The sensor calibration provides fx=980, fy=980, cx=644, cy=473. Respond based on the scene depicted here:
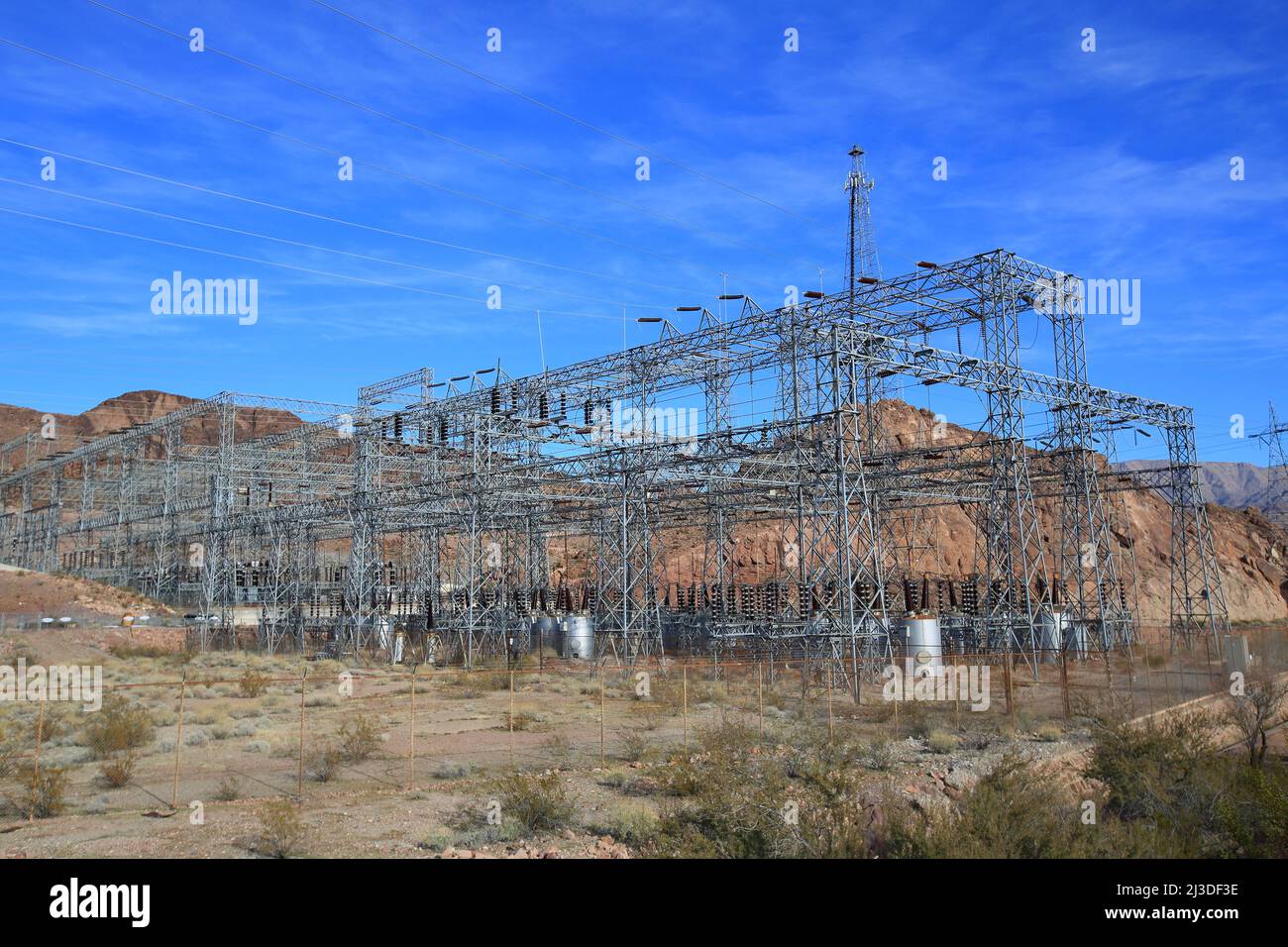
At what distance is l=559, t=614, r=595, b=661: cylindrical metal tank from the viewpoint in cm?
3584

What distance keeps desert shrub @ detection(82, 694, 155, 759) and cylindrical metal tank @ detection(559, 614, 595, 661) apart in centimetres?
1813

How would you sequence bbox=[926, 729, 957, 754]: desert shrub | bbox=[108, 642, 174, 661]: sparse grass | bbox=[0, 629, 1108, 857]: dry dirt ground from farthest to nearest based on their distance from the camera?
bbox=[108, 642, 174, 661]: sparse grass → bbox=[926, 729, 957, 754]: desert shrub → bbox=[0, 629, 1108, 857]: dry dirt ground

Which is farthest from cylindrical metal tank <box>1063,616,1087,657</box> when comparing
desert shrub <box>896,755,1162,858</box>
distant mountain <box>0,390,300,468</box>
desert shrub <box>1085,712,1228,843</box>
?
distant mountain <box>0,390,300,468</box>

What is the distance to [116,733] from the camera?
17281 millimetres

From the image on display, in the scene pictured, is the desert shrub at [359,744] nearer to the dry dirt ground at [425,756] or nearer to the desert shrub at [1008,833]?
the dry dirt ground at [425,756]

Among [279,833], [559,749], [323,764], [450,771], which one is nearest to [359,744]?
[323,764]

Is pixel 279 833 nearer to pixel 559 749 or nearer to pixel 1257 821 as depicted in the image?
pixel 559 749

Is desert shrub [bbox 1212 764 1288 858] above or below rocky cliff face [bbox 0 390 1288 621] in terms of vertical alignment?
below

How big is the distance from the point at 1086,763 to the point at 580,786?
7.94 m

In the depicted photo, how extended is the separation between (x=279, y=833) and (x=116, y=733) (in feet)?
28.6

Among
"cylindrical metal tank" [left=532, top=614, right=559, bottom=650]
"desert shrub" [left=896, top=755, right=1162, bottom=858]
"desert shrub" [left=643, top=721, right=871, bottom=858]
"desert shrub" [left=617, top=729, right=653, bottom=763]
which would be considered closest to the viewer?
"desert shrub" [left=896, top=755, right=1162, bottom=858]

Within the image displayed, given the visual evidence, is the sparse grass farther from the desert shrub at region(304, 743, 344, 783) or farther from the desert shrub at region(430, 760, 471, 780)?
the desert shrub at region(430, 760, 471, 780)

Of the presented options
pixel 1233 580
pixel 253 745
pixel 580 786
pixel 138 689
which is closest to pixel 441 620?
pixel 138 689
